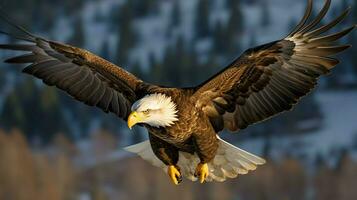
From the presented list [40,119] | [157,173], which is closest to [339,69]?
[40,119]

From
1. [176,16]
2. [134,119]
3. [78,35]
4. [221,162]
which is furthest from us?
[176,16]

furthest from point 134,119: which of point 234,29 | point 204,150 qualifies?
point 234,29

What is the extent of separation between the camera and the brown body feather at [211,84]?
734cm

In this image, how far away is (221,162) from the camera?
7867mm

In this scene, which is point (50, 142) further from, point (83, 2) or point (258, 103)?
point (258, 103)

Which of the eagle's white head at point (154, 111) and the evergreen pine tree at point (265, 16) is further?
the evergreen pine tree at point (265, 16)

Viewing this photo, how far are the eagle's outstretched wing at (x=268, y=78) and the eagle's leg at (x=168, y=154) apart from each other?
31cm

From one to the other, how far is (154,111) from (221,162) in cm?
103

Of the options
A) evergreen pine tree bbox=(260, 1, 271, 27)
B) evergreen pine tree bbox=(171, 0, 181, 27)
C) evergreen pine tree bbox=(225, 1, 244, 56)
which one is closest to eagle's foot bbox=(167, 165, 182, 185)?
evergreen pine tree bbox=(225, 1, 244, 56)

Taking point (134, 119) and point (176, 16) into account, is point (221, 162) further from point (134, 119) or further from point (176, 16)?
point (176, 16)

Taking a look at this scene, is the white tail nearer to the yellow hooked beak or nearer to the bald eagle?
the bald eagle

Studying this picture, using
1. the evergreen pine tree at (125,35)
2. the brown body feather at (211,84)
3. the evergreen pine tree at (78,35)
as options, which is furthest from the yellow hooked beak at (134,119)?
the evergreen pine tree at (78,35)

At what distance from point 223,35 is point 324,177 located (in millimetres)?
23461

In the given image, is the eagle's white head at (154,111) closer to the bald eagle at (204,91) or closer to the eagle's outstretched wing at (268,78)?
the bald eagle at (204,91)
